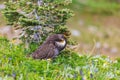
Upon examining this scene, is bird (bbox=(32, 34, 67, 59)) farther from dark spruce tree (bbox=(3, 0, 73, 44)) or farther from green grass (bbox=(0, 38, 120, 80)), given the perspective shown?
dark spruce tree (bbox=(3, 0, 73, 44))

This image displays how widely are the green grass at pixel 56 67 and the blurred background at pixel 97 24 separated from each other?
14.0 m

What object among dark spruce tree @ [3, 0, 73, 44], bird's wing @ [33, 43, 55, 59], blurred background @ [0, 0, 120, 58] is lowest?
blurred background @ [0, 0, 120, 58]

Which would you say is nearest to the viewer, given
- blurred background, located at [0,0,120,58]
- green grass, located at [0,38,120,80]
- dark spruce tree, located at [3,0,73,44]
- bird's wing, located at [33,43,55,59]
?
green grass, located at [0,38,120,80]

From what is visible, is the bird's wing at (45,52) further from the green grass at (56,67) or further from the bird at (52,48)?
the green grass at (56,67)

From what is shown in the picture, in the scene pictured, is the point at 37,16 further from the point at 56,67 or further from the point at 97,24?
the point at 97,24

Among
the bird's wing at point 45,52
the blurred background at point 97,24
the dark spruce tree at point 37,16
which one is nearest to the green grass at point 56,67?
the bird's wing at point 45,52

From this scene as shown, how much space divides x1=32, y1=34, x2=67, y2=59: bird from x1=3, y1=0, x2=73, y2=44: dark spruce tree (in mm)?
764

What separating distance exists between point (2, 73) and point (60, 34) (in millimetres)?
2246

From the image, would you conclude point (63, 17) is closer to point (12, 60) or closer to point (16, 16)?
point (16, 16)

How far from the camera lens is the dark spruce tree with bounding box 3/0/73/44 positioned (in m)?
12.4

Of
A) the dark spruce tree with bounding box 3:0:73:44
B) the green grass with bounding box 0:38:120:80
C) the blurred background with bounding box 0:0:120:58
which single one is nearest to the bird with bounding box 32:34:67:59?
the green grass with bounding box 0:38:120:80

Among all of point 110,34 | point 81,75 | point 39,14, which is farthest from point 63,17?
point 110,34

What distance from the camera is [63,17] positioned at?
40.6 ft

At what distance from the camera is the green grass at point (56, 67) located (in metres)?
10.2
